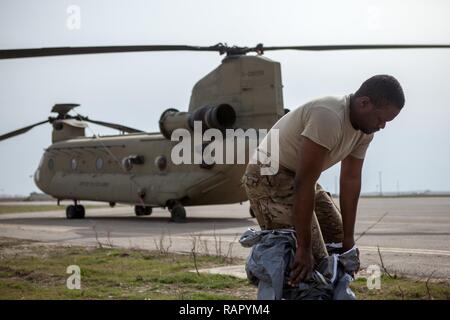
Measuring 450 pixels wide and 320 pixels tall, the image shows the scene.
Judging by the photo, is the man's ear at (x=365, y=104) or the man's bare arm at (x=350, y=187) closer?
the man's ear at (x=365, y=104)

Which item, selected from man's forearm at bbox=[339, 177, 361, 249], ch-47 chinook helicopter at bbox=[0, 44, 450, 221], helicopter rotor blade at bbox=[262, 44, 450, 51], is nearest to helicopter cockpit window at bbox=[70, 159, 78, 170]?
ch-47 chinook helicopter at bbox=[0, 44, 450, 221]

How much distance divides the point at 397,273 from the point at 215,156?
9.75 metres

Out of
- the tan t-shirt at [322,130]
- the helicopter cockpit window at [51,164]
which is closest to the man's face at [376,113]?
the tan t-shirt at [322,130]

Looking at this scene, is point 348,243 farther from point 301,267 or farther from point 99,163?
point 99,163

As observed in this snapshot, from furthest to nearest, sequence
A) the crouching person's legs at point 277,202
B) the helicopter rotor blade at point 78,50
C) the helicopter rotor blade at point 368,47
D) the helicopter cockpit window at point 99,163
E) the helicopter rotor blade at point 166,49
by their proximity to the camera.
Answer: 1. the helicopter cockpit window at point 99,163
2. the helicopter rotor blade at point 368,47
3. the helicopter rotor blade at point 166,49
4. the helicopter rotor blade at point 78,50
5. the crouching person's legs at point 277,202

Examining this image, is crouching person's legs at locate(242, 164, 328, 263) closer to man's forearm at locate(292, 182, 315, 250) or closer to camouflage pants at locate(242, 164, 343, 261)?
camouflage pants at locate(242, 164, 343, 261)

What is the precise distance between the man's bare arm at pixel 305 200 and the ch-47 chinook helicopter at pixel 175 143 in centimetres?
823

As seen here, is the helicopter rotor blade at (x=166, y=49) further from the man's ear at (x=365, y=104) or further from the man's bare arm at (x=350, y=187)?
the man's ear at (x=365, y=104)

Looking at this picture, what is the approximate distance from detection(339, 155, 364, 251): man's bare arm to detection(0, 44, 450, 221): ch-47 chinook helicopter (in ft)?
24.6

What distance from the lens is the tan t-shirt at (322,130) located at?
3.64m

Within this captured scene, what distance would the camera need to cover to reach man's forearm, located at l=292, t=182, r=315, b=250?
143 inches

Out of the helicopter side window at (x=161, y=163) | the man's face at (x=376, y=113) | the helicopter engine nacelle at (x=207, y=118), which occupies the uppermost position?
the man's face at (x=376, y=113)
